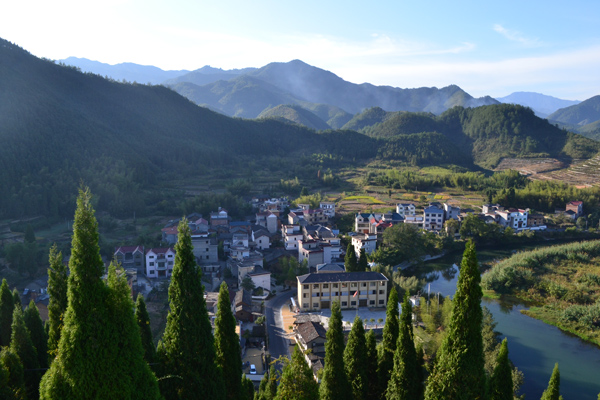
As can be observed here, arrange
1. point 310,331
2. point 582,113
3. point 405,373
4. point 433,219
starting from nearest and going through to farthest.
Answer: point 405,373 → point 310,331 → point 433,219 → point 582,113

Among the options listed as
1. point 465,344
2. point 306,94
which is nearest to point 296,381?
point 465,344

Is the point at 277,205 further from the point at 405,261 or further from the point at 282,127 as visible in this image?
the point at 282,127

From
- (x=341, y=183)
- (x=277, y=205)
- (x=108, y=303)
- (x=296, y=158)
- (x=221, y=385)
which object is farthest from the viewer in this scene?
(x=296, y=158)

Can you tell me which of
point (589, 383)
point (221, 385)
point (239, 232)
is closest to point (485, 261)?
point (589, 383)

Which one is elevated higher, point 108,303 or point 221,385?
point 108,303

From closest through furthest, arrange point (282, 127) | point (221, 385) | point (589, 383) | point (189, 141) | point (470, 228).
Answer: point (221, 385), point (589, 383), point (470, 228), point (189, 141), point (282, 127)

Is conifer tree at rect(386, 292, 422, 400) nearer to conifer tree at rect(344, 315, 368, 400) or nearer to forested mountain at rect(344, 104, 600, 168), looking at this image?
conifer tree at rect(344, 315, 368, 400)

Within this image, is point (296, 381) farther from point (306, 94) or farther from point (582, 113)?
point (582, 113)
